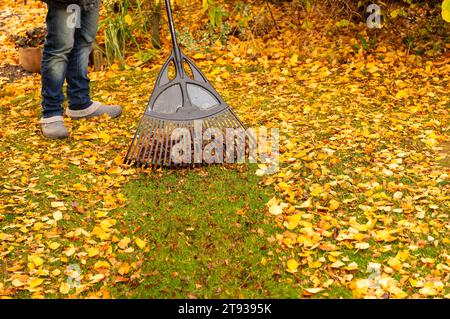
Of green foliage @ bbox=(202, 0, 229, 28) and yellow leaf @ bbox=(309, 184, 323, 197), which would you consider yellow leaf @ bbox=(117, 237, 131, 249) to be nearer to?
yellow leaf @ bbox=(309, 184, 323, 197)

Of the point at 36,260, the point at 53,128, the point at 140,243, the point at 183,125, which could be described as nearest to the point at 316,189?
the point at 183,125

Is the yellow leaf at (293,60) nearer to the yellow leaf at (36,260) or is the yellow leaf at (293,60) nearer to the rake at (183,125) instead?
the rake at (183,125)

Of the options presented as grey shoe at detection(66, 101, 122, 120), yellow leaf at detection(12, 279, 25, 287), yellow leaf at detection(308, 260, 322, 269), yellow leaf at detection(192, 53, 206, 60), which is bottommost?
yellow leaf at detection(12, 279, 25, 287)

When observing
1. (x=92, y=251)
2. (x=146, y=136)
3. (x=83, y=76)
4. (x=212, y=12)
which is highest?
(x=212, y=12)

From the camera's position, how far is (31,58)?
5625 millimetres

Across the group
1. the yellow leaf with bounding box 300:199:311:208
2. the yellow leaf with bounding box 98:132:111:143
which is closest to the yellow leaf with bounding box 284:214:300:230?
the yellow leaf with bounding box 300:199:311:208

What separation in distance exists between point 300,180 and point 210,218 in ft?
2.13

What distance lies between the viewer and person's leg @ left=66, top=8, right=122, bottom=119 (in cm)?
393

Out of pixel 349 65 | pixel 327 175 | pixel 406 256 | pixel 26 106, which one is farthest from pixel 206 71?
pixel 406 256

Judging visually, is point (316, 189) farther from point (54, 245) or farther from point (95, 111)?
point (95, 111)

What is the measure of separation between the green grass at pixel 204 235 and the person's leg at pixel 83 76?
1.12m

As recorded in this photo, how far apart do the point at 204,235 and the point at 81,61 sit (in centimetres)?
190

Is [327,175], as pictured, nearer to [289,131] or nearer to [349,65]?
[289,131]

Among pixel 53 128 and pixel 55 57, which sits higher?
pixel 55 57
